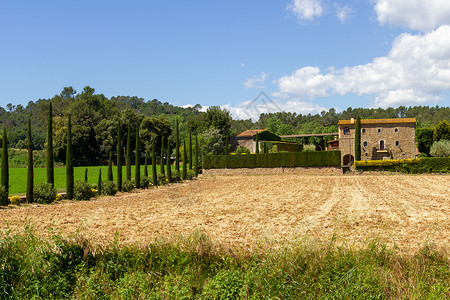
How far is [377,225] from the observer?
10.4 m

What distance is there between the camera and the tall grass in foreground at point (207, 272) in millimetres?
5523

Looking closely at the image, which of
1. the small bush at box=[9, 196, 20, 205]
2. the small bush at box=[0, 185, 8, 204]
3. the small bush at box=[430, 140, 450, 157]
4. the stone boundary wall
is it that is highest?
the small bush at box=[430, 140, 450, 157]

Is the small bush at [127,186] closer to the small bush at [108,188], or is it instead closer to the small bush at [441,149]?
the small bush at [108,188]

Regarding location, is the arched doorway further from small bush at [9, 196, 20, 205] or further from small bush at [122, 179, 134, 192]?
small bush at [9, 196, 20, 205]

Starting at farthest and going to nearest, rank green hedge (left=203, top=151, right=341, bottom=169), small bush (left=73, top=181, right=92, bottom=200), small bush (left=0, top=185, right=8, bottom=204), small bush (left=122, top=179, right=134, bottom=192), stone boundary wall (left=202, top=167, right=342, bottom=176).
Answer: green hedge (left=203, top=151, right=341, bottom=169) → stone boundary wall (left=202, top=167, right=342, bottom=176) → small bush (left=122, top=179, right=134, bottom=192) → small bush (left=73, top=181, right=92, bottom=200) → small bush (left=0, top=185, right=8, bottom=204)

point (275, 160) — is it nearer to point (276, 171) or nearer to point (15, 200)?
point (276, 171)

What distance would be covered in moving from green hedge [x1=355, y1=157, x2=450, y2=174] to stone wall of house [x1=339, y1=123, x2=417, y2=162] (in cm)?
1052

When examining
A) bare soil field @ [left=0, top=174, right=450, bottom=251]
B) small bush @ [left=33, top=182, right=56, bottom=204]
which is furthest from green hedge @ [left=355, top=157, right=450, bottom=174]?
small bush @ [left=33, top=182, right=56, bottom=204]

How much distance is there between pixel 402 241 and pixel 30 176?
1890 cm

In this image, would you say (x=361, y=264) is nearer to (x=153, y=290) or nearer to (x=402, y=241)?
(x=402, y=241)

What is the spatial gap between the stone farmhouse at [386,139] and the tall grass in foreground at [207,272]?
145 feet

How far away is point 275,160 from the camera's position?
43.9m

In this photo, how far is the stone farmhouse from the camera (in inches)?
1866

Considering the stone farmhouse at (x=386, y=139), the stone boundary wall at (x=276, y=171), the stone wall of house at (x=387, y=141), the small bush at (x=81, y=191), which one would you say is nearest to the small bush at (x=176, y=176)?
the stone boundary wall at (x=276, y=171)
